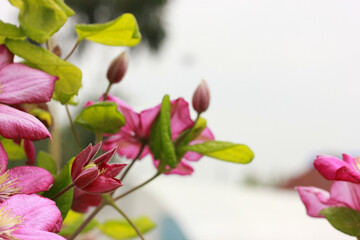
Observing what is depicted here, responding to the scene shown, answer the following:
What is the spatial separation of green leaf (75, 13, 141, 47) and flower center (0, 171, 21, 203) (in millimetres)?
95

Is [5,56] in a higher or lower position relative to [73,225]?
higher

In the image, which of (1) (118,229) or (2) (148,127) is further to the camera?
(1) (118,229)

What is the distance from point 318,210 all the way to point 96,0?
726cm

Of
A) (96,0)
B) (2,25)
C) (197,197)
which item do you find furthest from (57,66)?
(96,0)

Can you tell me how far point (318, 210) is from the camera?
249 millimetres

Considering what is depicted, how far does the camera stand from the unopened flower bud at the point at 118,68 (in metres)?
0.28

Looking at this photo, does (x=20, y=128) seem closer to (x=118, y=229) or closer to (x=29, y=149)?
(x=29, y=149)

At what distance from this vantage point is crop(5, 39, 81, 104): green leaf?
21cm

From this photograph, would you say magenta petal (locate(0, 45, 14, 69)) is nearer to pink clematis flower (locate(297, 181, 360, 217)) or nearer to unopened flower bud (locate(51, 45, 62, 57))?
unopened flower bud (locate(51, 45, 62, 57))

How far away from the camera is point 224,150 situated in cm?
26

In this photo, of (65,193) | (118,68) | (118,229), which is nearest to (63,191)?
(65,193)

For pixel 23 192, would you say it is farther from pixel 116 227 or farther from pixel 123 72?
pixel 116 227

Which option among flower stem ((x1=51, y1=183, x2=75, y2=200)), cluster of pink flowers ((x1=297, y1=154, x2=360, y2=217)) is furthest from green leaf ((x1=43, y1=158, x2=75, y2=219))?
cluster of pink flowers ((x1=297, y1=154, x2=360, y2=217))

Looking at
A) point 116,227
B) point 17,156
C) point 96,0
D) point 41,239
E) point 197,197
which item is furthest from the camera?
point 96,0
